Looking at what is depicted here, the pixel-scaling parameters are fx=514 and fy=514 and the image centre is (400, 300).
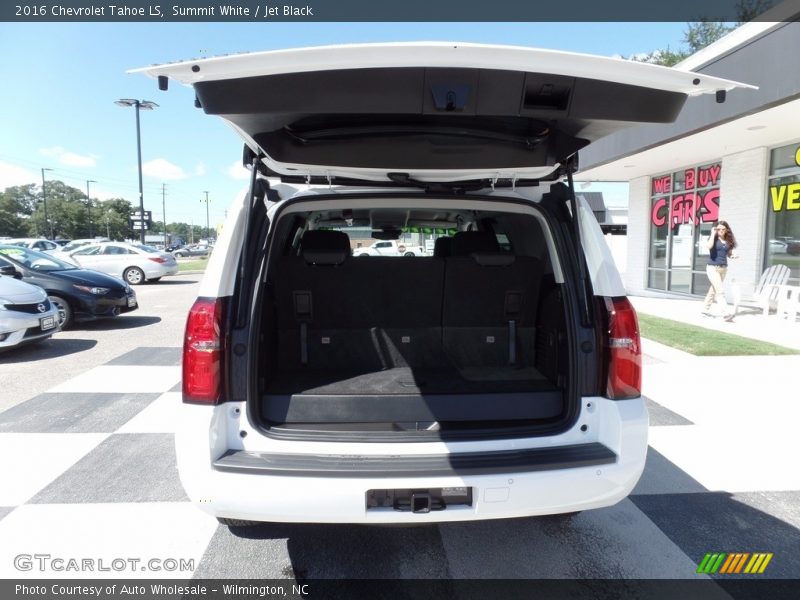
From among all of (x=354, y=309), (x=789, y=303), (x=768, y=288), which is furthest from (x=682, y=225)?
(x=354, y=309)

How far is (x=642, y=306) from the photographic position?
11820mm

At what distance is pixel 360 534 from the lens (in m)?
2.76

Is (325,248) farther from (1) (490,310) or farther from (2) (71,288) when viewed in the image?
(2) (71,288)

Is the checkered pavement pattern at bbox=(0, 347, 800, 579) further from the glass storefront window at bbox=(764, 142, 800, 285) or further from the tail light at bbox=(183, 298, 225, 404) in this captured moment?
the glass storefront window at bbox=(764, 142, 800, 285)

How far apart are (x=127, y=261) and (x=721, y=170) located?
58.0 ft

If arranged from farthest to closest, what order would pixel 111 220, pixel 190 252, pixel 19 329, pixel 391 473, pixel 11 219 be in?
pixel 111 220, pixel 11 219, pixel 190 252, pixel 19 329, pixel 391 473

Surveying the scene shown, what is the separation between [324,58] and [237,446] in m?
1.54

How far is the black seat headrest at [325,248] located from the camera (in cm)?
303

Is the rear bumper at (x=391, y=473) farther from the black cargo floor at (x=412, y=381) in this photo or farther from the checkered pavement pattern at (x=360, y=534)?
the checkered pavement pattern at (x=360, y=534)

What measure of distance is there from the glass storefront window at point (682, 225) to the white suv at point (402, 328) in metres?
11.6

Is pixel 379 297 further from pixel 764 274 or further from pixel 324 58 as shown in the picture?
pixel 764 274

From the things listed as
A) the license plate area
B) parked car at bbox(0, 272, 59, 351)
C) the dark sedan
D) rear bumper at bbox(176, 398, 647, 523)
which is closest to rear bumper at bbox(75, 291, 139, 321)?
the dark sedan

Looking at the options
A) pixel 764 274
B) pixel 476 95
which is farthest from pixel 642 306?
pixel 476 95

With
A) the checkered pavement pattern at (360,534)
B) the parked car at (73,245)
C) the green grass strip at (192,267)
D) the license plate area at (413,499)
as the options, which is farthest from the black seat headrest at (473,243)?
the green grass strip at (192,267)
